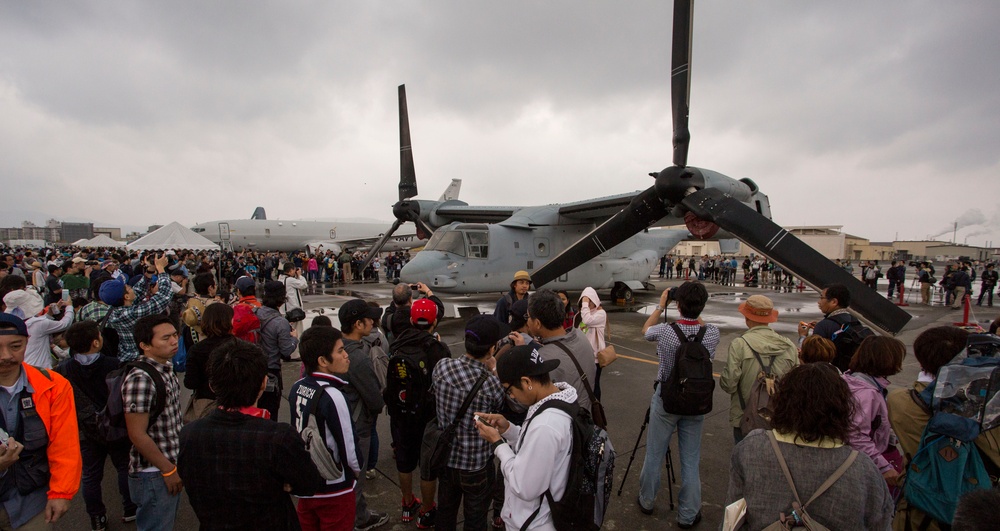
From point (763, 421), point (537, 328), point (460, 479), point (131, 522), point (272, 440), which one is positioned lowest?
point (131, 522)

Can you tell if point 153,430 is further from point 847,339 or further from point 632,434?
point 847,339

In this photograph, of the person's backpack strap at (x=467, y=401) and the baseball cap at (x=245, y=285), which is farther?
the baseball cap at (x=245, y=285)

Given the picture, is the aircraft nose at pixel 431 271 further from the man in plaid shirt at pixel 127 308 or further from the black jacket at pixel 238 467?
the black jacket at pixel 238 467

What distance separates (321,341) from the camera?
95.2 inches

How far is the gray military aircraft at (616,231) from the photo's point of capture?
22.9ft

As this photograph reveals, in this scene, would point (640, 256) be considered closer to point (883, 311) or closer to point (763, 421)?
point (883, 311)

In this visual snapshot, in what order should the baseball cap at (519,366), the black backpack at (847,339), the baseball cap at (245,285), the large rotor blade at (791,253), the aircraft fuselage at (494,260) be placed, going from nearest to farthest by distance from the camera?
the baseball cap at (519,366) → the black backpack at (847,339) → the baseball cap at (245,285) → the large rotor blade at (791,253) → the aircraft fuselage at (494,260)

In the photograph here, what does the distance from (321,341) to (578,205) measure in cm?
1033

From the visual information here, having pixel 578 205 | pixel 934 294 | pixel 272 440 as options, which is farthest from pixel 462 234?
pixel 934 294

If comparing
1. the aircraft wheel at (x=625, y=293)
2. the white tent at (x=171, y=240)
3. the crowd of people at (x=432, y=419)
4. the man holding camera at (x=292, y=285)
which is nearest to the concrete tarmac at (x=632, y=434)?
the crowd of people at (x=432, y=419)

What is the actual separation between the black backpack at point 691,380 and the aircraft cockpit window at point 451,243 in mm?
8560

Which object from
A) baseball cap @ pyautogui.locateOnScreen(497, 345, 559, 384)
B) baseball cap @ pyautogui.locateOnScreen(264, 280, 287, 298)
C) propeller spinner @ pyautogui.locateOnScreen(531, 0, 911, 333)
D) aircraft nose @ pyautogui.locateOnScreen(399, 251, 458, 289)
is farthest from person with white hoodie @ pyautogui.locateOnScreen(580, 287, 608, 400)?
aircraft nose @ pyautogui.locateOnScreen(399, 251, 458, 289)

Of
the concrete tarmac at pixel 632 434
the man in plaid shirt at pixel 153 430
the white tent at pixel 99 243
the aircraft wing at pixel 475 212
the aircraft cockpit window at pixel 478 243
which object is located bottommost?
the concrete tarmac at pixel 632 434

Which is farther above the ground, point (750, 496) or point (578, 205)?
point (578, 205)
